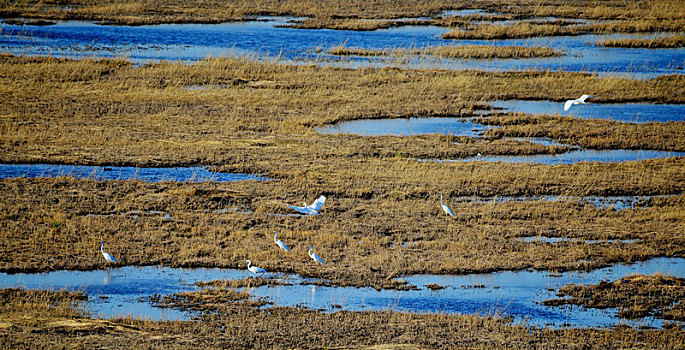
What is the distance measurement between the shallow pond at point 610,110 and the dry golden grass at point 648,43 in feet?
41.5

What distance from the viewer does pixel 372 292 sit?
59.4ft

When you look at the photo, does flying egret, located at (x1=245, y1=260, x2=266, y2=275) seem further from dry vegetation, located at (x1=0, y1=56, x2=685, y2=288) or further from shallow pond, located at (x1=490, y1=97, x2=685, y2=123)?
shallow pond, located at (x1=490, y1=97, x2=685, y2=123)

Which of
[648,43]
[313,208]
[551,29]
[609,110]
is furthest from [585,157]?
[551,29]

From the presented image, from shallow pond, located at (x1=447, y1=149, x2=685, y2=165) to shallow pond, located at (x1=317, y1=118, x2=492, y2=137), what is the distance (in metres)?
2.81

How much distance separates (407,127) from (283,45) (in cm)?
1663

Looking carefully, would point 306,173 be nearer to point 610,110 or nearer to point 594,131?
point 594,131

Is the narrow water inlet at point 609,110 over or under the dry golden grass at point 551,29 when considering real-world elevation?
under

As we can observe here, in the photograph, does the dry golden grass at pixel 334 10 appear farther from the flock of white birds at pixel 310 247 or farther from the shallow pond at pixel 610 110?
the flock of white birds at pixel 310 247

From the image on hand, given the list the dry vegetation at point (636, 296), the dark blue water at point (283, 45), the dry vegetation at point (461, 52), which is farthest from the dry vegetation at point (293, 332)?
the dry vegetation at point (461, 52)

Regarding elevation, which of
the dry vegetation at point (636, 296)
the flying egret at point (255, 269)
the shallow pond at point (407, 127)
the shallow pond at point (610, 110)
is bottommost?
the flying egret at point (255, 269)

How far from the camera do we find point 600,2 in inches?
2457

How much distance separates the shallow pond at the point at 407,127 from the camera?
3138 cm

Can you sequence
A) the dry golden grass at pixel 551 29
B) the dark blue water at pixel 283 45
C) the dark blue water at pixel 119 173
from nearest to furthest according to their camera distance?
the dark blue water at pixel 119 173 < the dark blue water at pixel 283 45 < the dry golden grass at pixel 551 29

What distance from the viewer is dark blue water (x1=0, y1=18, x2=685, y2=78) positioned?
4306 centimetres
